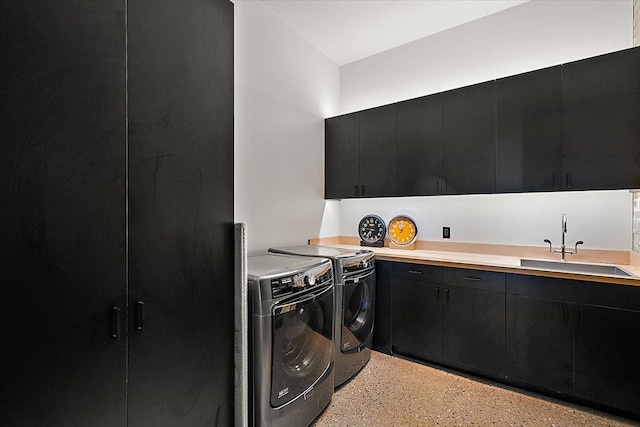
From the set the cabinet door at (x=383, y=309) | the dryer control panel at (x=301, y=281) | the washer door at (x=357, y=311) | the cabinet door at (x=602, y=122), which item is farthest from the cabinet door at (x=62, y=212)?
the cabinet door at (x=602, y=122)

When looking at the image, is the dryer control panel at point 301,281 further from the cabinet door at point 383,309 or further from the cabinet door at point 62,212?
the cabinet door at point 383,309

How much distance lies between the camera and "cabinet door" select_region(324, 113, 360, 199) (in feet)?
11.1

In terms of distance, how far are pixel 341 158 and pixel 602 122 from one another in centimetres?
214

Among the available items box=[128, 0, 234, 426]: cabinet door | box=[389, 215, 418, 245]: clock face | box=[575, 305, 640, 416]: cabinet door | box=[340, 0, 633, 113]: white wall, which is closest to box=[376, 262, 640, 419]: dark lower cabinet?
box=[575, 305, 640, 416]: cabinet door

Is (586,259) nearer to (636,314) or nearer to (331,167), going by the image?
(636,314)

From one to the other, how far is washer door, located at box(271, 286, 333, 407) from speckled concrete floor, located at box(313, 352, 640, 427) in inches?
14.0

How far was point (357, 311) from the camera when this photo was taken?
103 inches

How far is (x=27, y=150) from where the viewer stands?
96 centimetres

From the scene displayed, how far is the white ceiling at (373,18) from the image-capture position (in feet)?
8.75

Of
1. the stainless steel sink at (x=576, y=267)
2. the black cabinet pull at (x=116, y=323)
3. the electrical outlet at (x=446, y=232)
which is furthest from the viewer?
the electrical outlet at (x=446, y=232)

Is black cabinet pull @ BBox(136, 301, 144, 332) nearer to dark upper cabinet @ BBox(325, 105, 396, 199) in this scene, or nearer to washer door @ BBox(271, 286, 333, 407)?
washer door @ BBox(271, 286, 333, 407)

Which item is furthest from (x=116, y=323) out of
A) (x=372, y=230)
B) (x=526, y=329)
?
(x=372, y=230)

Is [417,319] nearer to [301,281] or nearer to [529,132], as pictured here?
[301,281]

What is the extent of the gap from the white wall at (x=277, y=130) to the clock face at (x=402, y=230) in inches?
28.9
